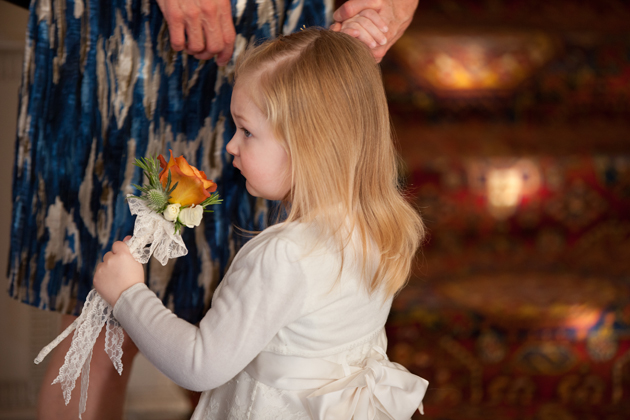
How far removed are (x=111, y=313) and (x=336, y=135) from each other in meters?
0.44

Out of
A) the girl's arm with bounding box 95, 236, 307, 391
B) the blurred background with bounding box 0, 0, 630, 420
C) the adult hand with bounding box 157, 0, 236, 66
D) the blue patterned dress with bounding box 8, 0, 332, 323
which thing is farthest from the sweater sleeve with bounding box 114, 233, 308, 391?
the blurred background with bounding box 0, 0, 630, 420

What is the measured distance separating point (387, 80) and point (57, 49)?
1313 millimetres

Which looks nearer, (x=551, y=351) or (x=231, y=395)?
(x=231, y=395)

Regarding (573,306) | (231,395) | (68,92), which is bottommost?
(573,306)

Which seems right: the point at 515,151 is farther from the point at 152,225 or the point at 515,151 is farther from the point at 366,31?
the point at 152,225

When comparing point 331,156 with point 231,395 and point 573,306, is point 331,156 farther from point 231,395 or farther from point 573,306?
point 573,306

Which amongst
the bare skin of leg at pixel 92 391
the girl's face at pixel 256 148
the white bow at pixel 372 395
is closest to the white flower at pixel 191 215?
the girl's face at pixel 256 148

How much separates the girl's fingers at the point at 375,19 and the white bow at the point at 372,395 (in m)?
0.61

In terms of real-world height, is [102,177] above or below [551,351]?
above

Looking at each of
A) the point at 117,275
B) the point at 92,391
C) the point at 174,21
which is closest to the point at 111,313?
the point at 117,275

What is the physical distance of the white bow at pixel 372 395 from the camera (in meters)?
0.84

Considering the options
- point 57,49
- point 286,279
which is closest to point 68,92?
point 57,49

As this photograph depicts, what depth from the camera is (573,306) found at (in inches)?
75.7

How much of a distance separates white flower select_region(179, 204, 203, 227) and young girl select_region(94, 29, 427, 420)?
85mm
